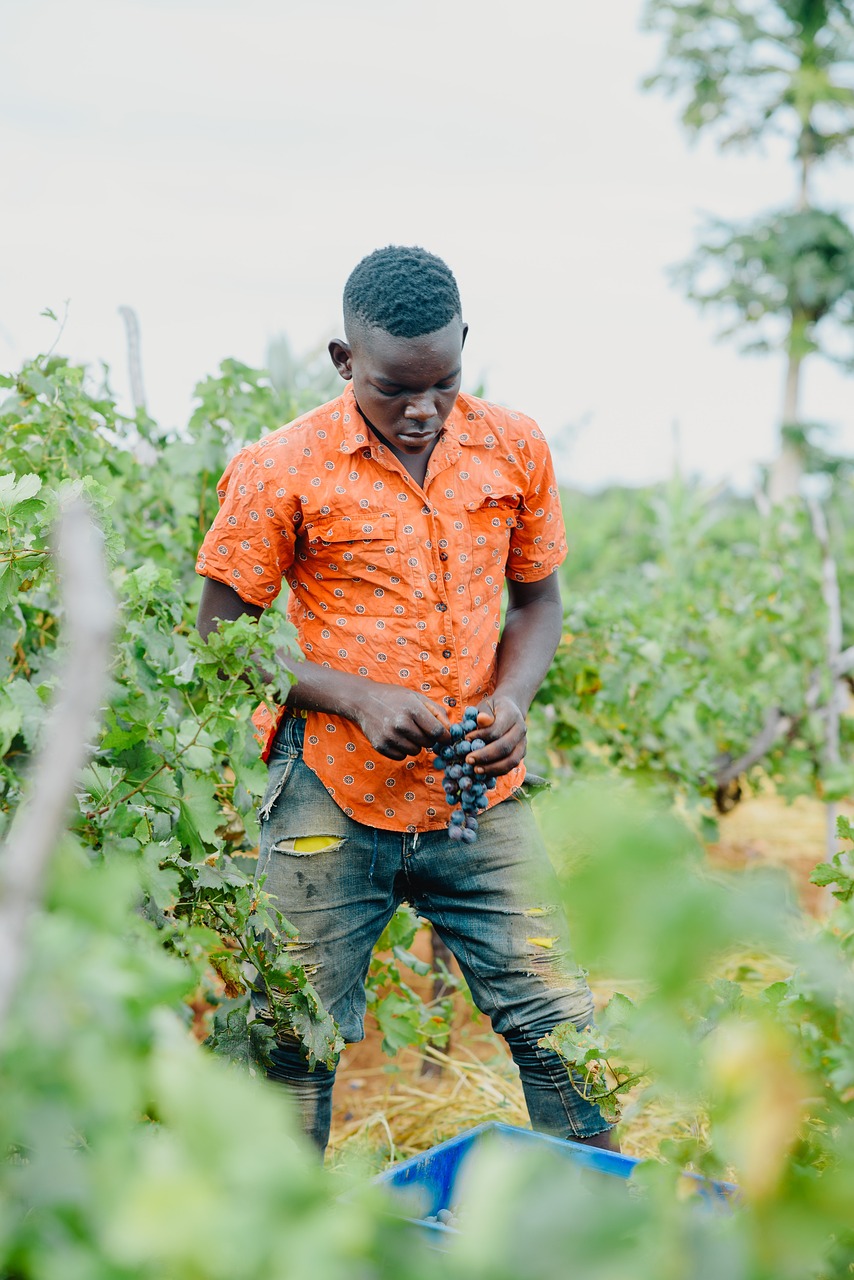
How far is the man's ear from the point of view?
2.16 m

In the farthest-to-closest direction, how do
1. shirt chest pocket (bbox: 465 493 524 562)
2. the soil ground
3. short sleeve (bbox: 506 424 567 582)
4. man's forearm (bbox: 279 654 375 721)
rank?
the soil ground, short sleeve (bbox: 506 424 567 582), shirt chest pocket (bbox: 465 493 524 562), man's forearm (bbox: 279 654 375 721)

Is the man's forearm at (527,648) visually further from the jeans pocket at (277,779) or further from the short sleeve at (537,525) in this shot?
the jeans pocket at (277,779)

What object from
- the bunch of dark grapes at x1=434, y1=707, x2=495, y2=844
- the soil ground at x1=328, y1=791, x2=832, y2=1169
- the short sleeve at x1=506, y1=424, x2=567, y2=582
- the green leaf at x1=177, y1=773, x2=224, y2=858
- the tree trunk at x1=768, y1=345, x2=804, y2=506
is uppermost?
the short sleeve at x1=506, y1=424, x2=567, y2=582

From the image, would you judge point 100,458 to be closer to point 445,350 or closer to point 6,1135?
point 445,350

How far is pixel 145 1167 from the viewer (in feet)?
1.84

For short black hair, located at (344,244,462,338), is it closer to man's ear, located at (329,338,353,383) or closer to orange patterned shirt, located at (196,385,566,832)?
man's ear, located at (329,338,353,383)

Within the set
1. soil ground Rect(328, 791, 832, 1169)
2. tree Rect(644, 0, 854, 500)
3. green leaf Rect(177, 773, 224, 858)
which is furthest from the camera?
tree Rect(644, 0, 854, 500)

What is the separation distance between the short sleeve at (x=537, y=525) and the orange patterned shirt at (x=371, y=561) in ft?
0.25

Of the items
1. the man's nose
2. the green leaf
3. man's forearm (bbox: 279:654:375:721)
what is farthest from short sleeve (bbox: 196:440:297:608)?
the green leaf

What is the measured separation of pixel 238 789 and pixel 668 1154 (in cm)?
112

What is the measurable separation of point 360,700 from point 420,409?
470 mm

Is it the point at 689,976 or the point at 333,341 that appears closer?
the point at 689,976

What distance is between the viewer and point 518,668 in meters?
2.26

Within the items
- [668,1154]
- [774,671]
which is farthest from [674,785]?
[668,1154]
